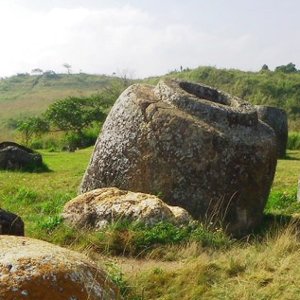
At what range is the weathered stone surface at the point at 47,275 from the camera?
4.23 m

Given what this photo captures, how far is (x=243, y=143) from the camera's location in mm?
9695

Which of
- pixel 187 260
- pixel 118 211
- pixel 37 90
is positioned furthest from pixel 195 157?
pixel 37 90

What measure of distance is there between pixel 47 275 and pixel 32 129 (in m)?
35.5

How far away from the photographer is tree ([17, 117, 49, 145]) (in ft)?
128

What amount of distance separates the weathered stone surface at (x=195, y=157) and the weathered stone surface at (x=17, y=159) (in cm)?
996

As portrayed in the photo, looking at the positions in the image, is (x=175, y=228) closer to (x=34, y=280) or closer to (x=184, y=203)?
(x=184, y=203)

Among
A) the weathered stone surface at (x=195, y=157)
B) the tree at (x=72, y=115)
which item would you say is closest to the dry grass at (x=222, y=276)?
the weathered stone surface at (x=195, y=157)

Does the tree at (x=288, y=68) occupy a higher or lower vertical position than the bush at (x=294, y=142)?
higher

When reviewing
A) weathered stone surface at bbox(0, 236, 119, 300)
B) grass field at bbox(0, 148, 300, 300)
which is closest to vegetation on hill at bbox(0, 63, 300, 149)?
grass field at bbox(0, 148, 300, 300)

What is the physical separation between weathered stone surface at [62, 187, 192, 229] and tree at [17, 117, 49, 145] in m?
30.7

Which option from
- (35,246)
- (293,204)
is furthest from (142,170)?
(35,246)

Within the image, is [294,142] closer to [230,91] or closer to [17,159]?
[17,159]

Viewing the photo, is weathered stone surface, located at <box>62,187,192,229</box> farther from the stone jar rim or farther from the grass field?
the stone jar rim

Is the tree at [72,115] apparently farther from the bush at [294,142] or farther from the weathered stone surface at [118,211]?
the weathered stone surface at [118,211]
